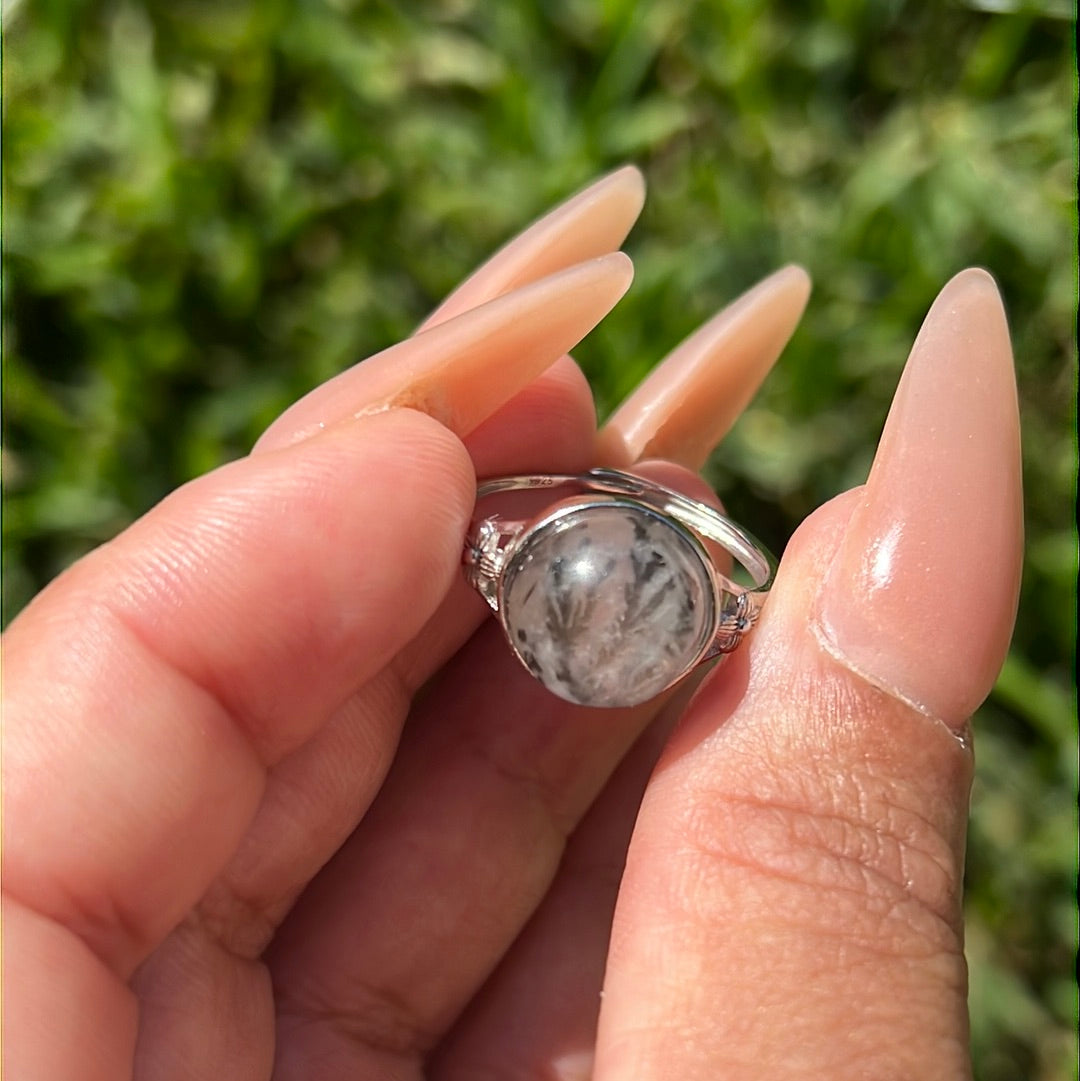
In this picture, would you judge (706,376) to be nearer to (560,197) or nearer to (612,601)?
(612,601)

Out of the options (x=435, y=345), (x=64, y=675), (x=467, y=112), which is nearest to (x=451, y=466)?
(x=435, y=345)

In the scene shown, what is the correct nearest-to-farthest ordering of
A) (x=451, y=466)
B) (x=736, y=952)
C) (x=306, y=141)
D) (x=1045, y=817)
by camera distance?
(x=736, y=952), (x=451, y=466), (x=1045, y=817), (x=306, y=141)

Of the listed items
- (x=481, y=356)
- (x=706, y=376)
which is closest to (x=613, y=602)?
(x=481, y=356)

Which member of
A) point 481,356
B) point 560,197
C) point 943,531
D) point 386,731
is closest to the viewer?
point 943,531

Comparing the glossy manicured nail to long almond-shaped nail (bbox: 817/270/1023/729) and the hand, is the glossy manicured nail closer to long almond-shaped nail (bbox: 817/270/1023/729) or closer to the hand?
the hand

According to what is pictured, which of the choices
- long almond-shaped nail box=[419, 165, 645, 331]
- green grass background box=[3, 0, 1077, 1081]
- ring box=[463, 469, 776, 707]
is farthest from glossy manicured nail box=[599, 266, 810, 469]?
green grass background box=[3, 0, 1077, 1081]

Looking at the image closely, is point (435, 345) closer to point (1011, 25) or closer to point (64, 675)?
point (64, 675)

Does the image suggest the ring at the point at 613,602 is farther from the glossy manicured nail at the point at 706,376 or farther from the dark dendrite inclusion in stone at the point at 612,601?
the glossy manicured nail at the point at 706,376
